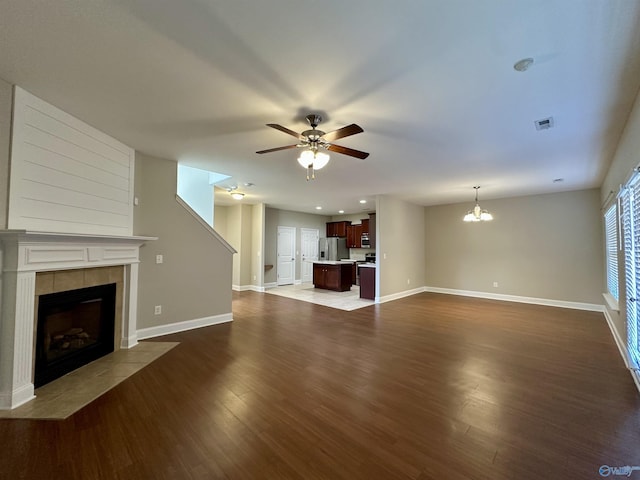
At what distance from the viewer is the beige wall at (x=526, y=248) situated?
6.01 metres

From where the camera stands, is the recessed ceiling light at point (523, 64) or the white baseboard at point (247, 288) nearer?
the recessed ceiling light at point (523, 64)

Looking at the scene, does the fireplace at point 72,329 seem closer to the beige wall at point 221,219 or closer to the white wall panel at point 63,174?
the white wall panel at point 63,174

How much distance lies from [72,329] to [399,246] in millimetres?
6616

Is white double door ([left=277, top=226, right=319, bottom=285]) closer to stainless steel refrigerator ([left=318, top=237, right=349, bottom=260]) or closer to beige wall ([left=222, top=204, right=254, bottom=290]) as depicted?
stainless steel refrigerator ([left=318, top=237, right=349, bottom=260])

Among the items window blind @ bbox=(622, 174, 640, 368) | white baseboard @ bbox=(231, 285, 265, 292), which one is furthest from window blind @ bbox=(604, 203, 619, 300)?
white baseboard @ bbox=(231, 285, 265, 292)

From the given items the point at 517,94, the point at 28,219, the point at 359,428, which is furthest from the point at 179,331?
the point at 517,94

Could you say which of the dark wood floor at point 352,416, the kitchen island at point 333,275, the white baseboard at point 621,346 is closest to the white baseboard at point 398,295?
the kitchen island at point 333,275

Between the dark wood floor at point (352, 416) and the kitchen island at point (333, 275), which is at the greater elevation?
the kitchen island at point (333, 275)

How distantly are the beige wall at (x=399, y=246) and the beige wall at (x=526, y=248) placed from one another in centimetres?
48

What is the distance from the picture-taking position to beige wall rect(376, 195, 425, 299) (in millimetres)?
6758

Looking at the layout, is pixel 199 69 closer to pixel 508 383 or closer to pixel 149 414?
pixel 149 414

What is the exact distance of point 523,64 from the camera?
1.92 m

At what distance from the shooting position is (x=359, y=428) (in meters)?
2.05

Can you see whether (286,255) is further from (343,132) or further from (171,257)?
(343,132)
